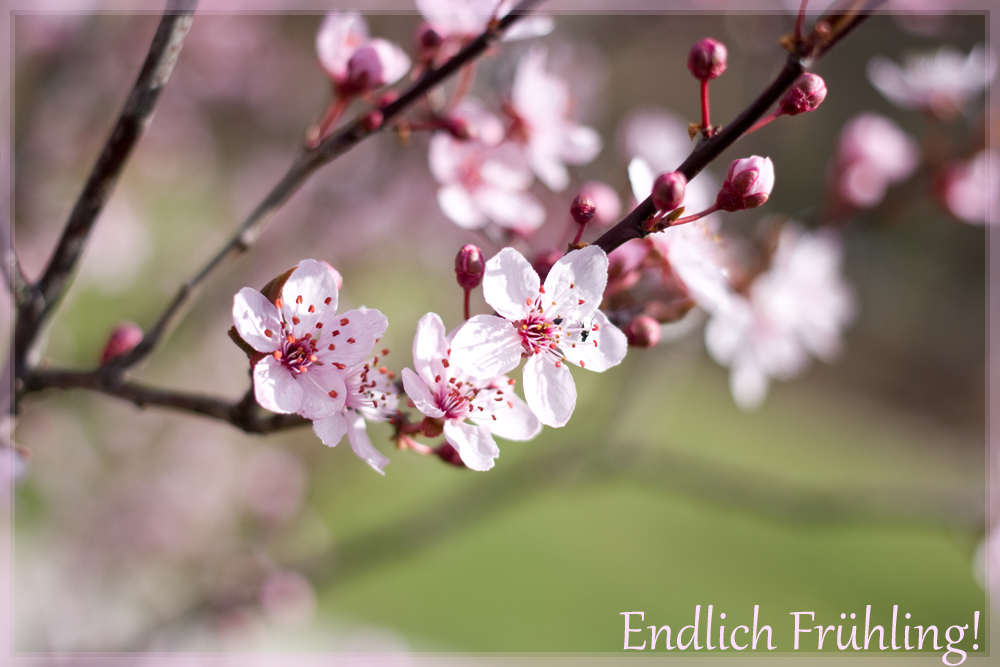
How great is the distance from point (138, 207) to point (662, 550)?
4266 mm

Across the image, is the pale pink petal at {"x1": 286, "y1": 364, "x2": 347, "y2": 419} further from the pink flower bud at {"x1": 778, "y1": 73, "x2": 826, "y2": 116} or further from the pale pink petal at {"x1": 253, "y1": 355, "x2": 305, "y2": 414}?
the pink flower bud at {"x1": 778, "y1": 73, "x2": 826, "y2": 116}

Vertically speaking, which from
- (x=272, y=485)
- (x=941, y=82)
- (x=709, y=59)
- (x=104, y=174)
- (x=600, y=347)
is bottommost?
(x=600, y=347)

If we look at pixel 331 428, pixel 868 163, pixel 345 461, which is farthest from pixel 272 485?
pixel 868 163

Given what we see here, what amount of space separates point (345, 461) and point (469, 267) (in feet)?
8.37

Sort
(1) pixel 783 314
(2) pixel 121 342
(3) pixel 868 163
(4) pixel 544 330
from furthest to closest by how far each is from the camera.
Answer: (3) pixel 868 163
(1) pixel 783 314
(2) pixel 121 342
(4) pixel 544 330

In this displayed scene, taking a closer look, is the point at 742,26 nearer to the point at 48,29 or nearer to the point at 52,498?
the point at 48,29

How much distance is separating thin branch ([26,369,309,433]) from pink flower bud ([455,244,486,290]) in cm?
18

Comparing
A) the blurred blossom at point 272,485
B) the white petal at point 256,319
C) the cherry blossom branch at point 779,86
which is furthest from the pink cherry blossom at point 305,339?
the blurred blossom at point 272,485

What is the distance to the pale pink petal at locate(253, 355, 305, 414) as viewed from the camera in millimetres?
509

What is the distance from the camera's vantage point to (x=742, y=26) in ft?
Result: 5.95

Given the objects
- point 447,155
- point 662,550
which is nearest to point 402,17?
point 447,155

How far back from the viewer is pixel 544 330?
0.59 metres

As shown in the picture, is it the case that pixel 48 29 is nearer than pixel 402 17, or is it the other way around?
pixel 48 29

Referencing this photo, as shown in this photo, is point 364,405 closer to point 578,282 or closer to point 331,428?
point 331,428
